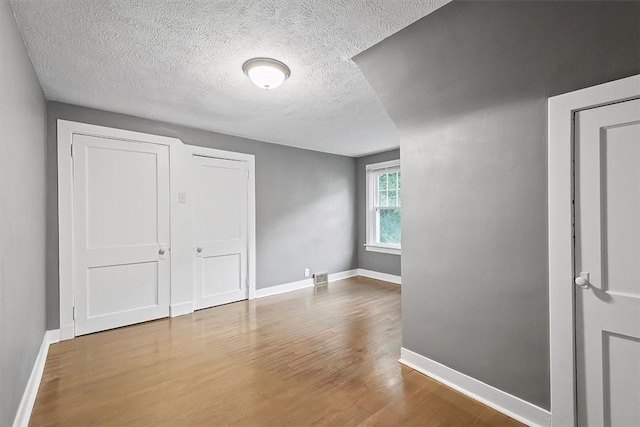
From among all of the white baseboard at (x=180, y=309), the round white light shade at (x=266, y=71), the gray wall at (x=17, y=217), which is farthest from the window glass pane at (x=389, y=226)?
the gray wall at (x=17, y=217)

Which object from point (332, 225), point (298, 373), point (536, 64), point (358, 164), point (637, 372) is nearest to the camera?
point (637, 372)

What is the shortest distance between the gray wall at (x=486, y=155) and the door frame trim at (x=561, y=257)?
0.16ft

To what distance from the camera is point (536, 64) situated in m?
1.62

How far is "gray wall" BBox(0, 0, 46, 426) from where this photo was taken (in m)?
1.47

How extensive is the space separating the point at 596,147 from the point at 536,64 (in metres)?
0.54

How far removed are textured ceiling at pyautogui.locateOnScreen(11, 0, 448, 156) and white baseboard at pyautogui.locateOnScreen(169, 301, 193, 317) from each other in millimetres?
2307

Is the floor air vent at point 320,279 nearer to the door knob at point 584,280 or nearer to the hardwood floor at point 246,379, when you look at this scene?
the hardwood floor at point 246,379

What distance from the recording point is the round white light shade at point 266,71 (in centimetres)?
219

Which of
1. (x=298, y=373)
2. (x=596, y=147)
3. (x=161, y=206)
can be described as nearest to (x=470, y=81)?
(x=596, y=147)

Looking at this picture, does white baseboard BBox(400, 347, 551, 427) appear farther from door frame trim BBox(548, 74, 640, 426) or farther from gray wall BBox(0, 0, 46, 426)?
gray wall BBox(0, 0, 46, 426)

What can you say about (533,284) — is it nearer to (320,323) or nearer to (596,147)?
(596,147)

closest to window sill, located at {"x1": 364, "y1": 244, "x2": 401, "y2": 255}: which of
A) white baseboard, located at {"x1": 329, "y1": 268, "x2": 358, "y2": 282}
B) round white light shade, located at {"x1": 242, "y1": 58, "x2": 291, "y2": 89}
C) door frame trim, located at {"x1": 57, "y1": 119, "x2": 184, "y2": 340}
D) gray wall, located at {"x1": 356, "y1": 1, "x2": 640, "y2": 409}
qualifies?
white baseboard, located at {"x1": 329, "y1": 268, "x2": 358, "y2": 282}

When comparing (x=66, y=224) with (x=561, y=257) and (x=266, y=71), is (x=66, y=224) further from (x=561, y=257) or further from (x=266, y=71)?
(x=561, y=257)

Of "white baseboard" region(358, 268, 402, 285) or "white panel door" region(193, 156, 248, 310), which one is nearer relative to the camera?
"white panel door" region(193, 156, 248, 310)
